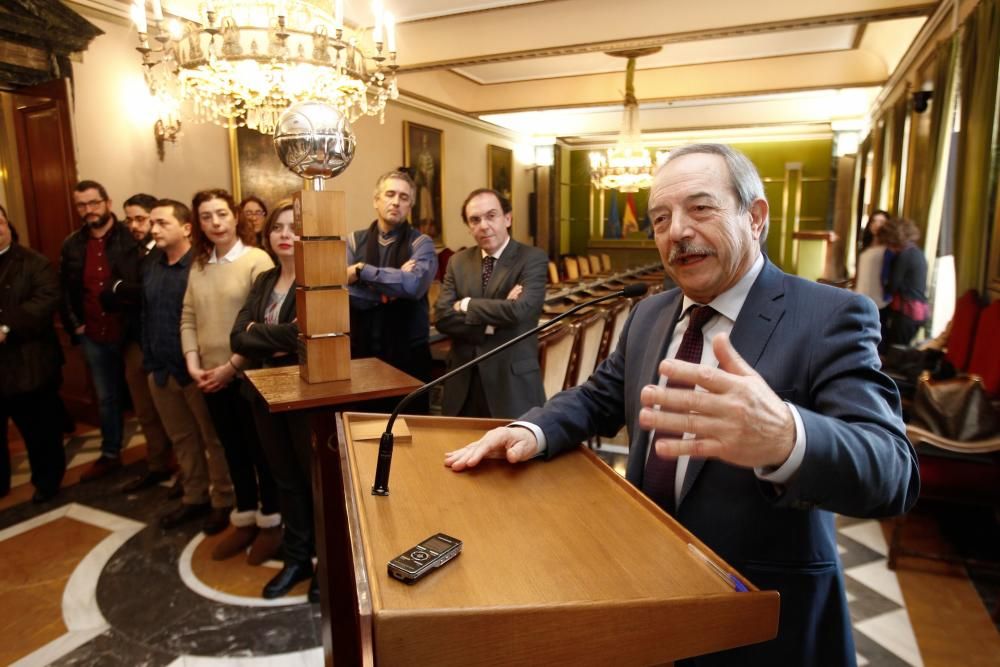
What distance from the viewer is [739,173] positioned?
3.79 feet

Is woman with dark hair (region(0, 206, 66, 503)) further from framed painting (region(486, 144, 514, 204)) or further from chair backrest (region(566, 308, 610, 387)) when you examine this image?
framed painting (region(486, 144, 514, 204))

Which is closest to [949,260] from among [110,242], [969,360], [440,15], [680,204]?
[969,360]

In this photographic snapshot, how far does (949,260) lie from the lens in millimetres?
5363

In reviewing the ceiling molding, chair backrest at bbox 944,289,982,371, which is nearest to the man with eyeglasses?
chair backrest at bbox 944,289,982,371

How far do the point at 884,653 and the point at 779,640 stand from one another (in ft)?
4.93

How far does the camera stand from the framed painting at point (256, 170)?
215 inches

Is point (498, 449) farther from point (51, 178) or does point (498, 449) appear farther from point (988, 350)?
point (51, 178)

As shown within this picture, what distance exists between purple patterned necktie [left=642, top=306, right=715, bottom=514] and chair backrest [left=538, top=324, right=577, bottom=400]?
1.90 meters

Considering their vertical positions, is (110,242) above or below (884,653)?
above

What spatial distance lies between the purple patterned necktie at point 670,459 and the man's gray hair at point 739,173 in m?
0.21

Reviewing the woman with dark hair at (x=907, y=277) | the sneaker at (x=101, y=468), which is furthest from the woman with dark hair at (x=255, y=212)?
the woman with dark hair at (x=907, y=277)

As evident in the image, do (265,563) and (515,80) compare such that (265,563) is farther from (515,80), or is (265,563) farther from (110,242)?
(515,80)

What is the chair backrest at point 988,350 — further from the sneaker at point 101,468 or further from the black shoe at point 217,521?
the sneaker at point 101,468

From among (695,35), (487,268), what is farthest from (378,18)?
(695,35)
